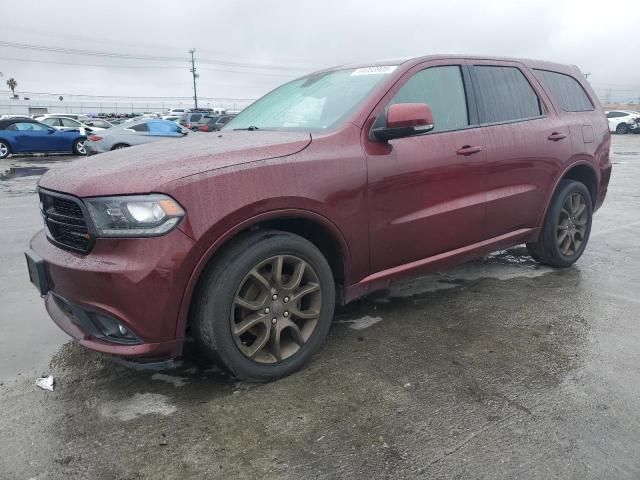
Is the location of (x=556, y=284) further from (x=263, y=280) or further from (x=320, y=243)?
(x=263, y=280)

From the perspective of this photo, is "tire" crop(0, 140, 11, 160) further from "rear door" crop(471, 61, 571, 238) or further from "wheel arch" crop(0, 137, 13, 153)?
Result: "rear door" crop(471, 61, 571, 238)

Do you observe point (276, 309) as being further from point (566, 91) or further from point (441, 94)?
point (566, 91)

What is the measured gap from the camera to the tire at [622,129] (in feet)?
116

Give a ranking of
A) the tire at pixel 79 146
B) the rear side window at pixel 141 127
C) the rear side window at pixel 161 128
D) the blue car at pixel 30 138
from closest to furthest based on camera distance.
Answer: the rear side window at pixel 141 127 → the rear side window at pixel 161 128 → the blue car at pixel 30 138 → the tire at pixel 79 146

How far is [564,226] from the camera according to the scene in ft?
15.3

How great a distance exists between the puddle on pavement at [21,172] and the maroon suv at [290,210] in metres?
11.6

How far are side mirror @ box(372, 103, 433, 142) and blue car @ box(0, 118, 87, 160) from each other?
17.5 m

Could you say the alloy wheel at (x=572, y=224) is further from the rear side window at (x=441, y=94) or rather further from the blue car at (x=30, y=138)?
the blue car at (x=30, y=138)

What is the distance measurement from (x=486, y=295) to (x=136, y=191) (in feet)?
9.60

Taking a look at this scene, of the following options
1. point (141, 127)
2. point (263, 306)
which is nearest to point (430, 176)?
point (263, 306)

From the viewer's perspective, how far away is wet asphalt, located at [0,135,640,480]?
2197mm

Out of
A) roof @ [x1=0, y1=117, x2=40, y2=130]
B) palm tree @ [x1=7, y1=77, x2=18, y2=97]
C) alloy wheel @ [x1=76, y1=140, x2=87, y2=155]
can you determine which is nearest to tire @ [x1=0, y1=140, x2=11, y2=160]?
roof @ [x1=0, y1=117, x2=40, y2=130]

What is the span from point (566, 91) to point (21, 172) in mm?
14264

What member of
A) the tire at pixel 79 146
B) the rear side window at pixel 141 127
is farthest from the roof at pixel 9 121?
the rear side window at pixel 141 127
